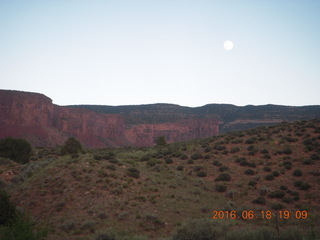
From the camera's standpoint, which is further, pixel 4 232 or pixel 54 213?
pixel 54 213

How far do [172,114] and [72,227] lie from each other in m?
120

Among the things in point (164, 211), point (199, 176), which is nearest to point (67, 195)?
point (164, 211)

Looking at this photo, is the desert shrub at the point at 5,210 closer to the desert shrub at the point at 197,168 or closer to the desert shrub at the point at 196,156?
the desert shrub at the point at 197,168

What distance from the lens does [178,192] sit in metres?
16.2

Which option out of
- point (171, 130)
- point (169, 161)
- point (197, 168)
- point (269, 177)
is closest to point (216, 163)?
point (197, 168)

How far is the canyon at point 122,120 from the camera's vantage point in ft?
→ 256

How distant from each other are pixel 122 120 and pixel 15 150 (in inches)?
3307

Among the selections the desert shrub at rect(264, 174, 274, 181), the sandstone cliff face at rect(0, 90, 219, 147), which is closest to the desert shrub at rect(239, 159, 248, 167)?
the desert shrub at rect(264, 174, 274, 181)

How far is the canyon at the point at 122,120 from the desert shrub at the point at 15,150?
4390cm

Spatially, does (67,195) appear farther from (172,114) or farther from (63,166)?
(172,114)

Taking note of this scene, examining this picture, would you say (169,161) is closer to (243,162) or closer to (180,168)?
(180,168)

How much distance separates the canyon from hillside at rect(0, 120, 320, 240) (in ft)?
196

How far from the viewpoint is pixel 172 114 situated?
428 feet
